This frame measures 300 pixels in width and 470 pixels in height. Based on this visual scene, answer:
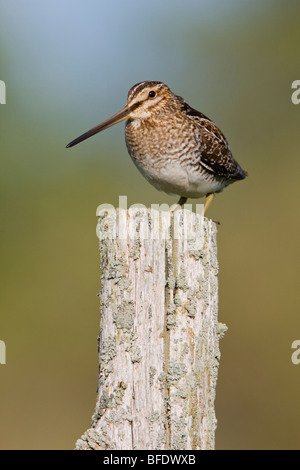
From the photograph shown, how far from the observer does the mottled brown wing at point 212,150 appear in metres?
5.64

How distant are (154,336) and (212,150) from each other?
2514mm

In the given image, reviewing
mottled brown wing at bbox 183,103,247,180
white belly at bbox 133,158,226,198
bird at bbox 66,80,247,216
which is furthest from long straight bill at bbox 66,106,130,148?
mottled brown wing at bbox 183,103,247,180

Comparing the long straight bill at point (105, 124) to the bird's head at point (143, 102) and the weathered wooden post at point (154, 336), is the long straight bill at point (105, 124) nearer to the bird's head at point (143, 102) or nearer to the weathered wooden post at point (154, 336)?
the bird's head at point (143, 102)

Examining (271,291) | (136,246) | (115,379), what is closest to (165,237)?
(136,246)

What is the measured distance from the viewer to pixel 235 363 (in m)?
7.60

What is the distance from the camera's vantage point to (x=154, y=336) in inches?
138

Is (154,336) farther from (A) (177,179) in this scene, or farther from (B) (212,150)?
(B) (212,150)

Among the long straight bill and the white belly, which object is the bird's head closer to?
the long straight bill

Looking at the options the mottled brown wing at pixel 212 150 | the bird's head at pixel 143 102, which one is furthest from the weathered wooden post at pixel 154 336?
the mottled brown wing at pixel 212 150

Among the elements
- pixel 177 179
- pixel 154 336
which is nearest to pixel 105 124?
pixel 177 179

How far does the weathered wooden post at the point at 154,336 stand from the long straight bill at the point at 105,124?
1.74 m

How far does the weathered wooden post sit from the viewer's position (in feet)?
11.3

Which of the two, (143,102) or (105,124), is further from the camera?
(143,102)

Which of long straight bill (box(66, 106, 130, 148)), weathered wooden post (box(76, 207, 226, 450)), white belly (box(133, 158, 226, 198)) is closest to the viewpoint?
weathered wooden post (box(76, 207, 226, 450))
